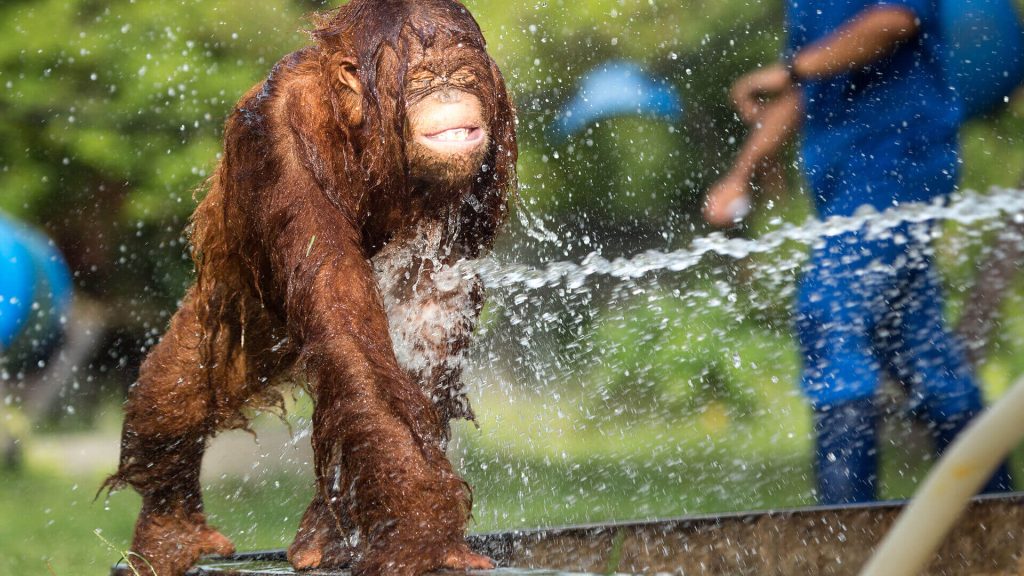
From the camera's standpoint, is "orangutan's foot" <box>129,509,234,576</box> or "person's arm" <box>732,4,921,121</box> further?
"person's arm" <box>732,4,921,121</box>

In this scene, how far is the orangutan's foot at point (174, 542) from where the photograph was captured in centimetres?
303

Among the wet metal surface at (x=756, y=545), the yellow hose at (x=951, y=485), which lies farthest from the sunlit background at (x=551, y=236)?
the yellow hose at (x=951, y=485)

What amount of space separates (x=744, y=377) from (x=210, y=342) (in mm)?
4486

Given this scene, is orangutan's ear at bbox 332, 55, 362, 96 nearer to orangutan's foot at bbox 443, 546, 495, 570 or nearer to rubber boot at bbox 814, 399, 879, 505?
orangutan's foot at bbox 443, 546, 495, 570

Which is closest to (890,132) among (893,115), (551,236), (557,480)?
(893,115)

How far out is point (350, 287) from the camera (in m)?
2.27

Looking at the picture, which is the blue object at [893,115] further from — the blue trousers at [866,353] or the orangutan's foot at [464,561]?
the orangutan's foot at [464,561]

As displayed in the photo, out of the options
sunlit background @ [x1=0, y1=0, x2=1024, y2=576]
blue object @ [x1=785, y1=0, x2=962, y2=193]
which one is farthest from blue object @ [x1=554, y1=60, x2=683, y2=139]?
blue object @ [x1=785, y1=0, x2=962, y2=193]

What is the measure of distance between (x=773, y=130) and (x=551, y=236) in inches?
103

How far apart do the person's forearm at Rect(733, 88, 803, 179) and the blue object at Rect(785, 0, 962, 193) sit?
0.95 ft

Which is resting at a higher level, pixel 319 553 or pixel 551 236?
pixel 551 236

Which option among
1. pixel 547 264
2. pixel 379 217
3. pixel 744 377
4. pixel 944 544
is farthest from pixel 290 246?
pixel 744 377

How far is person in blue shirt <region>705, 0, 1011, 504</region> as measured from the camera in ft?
11.4

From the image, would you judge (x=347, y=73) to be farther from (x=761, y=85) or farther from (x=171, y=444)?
(x=761, y=85)
